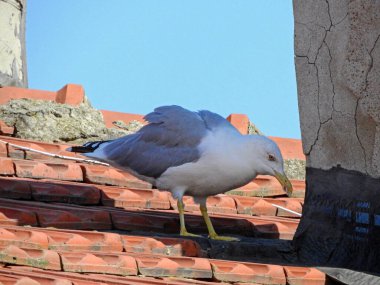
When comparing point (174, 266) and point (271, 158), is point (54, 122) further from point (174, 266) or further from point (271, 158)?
point (174, 266)

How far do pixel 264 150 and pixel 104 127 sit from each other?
2.06 meters

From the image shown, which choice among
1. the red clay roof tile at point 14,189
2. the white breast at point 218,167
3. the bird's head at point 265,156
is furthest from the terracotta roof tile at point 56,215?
the bird's head at point 265,156

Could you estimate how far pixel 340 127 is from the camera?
16.5 feet

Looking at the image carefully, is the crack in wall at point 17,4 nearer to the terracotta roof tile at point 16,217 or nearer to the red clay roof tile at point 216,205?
the red clay roof tile at point 216,205

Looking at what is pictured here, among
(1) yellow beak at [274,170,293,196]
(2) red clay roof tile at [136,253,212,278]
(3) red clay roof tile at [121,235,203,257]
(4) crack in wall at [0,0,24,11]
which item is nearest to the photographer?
(2) red clay roof tile at [136,253,212,278]

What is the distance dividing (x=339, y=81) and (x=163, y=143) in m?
1.06

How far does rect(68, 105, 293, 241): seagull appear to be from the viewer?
215 inches

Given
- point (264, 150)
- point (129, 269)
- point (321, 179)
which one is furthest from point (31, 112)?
point (129, 269)

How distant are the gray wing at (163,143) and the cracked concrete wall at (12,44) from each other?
3771mm

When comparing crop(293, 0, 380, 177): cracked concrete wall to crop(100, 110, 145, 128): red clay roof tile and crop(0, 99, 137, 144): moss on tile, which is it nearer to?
crop(0, 99, 137, 144): moss on tile

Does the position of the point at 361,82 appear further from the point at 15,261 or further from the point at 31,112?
the point at 31,112

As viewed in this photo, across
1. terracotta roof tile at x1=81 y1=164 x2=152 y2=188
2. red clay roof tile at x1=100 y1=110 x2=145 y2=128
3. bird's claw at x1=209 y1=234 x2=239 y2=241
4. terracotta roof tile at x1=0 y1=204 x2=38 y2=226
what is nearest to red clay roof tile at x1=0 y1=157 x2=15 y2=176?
terracotta roof tile at x1=81 y1=164 x2=152 y2=188

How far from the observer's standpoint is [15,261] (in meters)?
3.91

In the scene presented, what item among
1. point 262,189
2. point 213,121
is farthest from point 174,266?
point 262,189
